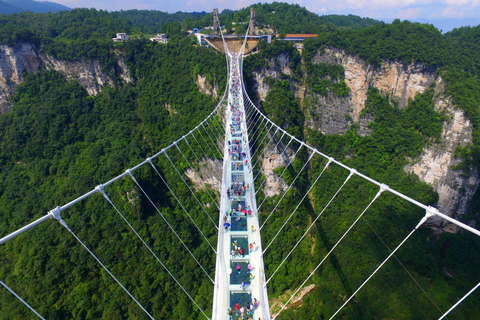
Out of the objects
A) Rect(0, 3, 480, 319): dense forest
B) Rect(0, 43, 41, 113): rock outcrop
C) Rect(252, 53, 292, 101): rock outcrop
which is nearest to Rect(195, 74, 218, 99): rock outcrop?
Rect(0, 3, 480, 319): dense forest

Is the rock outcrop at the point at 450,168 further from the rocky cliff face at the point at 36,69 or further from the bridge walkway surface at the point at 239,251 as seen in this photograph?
the rocky cliff face at the point at 36,69

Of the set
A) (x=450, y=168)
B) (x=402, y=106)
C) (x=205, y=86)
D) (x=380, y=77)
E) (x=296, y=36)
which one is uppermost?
(x=296, y=36)

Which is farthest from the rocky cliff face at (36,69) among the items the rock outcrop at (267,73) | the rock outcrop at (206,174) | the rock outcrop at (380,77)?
the rock outcrop at (380,77)

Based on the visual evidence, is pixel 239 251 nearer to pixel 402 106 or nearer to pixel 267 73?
pixel 267 73

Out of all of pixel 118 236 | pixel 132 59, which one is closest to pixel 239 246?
pixel 118 236

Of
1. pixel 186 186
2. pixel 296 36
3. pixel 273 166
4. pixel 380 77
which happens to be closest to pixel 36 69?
pixel 186 186

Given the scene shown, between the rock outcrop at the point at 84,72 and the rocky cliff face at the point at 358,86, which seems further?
the rock outcrop at the point at 84,72
